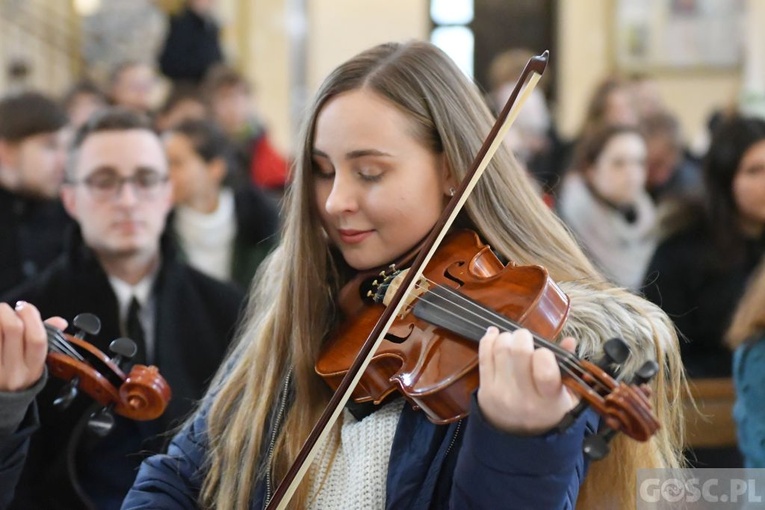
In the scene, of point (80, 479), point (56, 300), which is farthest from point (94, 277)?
point (80, 479)

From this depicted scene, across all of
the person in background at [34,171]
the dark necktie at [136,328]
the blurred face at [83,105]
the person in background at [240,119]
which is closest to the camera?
the dark necktie at [136,328]

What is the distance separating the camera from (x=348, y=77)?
1.78 m

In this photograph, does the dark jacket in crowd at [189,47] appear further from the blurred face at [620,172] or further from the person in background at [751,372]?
the person in background at [751,372]

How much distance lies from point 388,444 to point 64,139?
273 centimetres

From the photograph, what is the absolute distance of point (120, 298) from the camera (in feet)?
9.06

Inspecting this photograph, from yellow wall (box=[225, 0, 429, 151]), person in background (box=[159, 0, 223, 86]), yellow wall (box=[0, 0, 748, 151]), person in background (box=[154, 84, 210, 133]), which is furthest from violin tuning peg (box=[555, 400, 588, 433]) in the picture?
yellow wall (box=[0, 0, 748, 151])

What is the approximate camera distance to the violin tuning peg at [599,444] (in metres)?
1.35

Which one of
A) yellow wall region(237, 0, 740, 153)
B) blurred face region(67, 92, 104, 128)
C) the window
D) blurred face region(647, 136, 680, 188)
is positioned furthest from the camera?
the window

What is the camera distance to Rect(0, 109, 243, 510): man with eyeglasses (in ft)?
8.07

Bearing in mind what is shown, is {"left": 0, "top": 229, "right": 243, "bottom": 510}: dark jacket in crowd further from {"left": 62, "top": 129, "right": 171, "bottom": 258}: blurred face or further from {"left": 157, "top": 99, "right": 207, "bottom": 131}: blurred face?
{"left": 157, "top": 99, "right": 207, "bottom": 131}: blurred face

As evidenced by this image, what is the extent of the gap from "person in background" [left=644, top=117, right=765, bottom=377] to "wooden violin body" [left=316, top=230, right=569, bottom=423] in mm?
1907

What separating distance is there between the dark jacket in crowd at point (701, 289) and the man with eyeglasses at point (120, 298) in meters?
1.38

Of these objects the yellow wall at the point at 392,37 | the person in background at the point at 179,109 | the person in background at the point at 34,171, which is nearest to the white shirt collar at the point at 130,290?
the person in background at the point at 34,171

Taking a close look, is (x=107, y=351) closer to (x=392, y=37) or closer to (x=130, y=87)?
(x=130, y=87)
